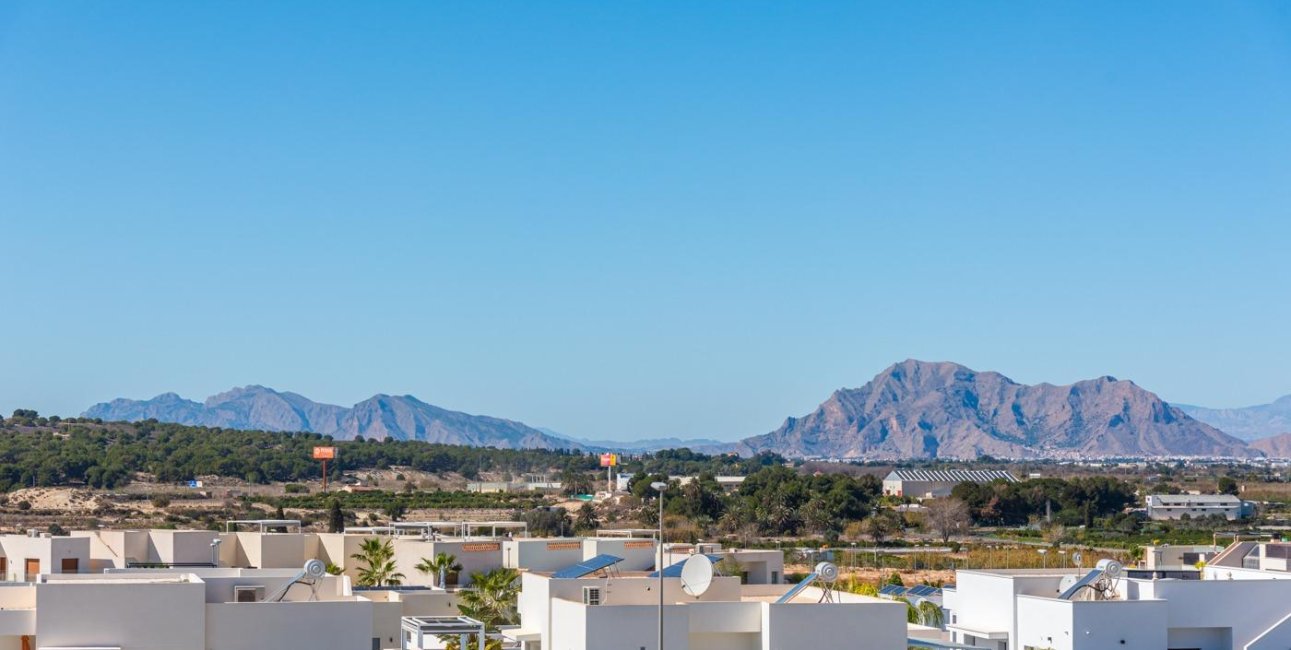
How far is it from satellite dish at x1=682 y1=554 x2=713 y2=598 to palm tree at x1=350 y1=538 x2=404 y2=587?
919 inches

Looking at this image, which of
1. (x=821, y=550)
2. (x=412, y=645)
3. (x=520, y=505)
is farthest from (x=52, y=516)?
(x=412, y=645)

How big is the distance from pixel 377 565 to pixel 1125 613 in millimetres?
27361

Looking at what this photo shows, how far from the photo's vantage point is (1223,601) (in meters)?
41.5

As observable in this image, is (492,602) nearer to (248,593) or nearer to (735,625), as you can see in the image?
(248,593)

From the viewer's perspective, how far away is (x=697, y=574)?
119ft

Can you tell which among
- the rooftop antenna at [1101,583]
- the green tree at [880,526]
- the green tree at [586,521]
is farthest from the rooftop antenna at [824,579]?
the green tree at [880,526]

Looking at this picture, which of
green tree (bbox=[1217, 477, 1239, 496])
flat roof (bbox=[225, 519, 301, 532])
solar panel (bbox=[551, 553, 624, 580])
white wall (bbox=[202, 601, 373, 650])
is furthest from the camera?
green tree (bbox=[1217, 477, 1239, 496])

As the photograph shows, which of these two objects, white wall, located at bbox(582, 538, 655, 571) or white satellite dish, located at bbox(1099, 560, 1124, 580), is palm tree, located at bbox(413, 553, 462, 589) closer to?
white wall, located at bbox(582, 538, 655, 571)

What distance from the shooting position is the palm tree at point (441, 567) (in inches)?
2266

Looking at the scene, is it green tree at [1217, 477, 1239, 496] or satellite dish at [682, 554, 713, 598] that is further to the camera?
green tree at [1217, 477, 1239, 496]

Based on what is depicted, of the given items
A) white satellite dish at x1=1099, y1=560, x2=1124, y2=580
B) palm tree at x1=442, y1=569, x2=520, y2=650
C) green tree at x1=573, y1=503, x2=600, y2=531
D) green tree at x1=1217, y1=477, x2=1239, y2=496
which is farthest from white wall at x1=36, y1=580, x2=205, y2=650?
green tree at x1=1217, y1=477, x2=1239, y2=496

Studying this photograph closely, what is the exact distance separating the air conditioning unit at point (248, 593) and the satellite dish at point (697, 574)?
923 cm

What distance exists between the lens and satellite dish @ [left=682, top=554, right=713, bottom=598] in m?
36.1

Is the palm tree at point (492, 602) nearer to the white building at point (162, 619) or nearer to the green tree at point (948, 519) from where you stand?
the white building at point (162, 619)
